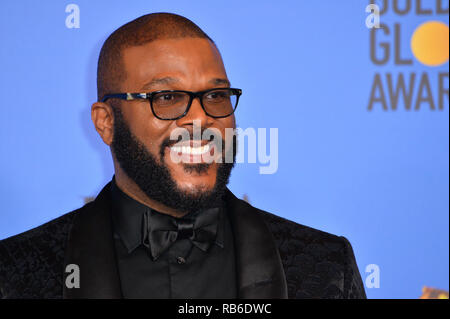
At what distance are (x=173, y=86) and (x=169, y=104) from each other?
0.06 meters

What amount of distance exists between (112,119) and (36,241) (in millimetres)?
519

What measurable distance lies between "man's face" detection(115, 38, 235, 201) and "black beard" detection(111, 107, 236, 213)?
11 mm

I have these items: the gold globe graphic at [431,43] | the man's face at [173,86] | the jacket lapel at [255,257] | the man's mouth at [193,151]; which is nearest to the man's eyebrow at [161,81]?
the man's face at [173,86]

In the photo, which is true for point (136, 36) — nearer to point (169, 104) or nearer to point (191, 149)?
point (169, 104)

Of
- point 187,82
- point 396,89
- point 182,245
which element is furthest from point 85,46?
point 396,89

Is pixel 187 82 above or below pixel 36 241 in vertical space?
above

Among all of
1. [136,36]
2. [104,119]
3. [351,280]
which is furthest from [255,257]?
[136,36]

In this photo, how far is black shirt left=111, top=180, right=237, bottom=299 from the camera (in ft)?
7.02

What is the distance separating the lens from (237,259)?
217cm

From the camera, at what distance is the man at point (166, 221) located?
6.88 feet
